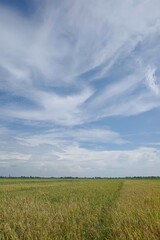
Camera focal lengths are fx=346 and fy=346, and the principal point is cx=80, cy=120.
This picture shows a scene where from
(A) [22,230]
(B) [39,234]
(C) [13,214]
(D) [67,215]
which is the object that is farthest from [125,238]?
(C) [13,214]

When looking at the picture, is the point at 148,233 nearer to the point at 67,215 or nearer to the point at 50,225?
the point at 50,225

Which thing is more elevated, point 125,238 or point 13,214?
point 13,214

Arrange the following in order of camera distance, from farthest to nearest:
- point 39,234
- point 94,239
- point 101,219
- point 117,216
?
point 101,219 < point 117,216 < point 94,239 < point 39,234

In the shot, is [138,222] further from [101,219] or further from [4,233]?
[4,233]

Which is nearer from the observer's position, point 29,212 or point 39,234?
point 39,234

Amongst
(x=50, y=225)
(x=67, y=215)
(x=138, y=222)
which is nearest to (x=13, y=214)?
(x=67, y=215)

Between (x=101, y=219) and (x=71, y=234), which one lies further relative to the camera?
(x=101, y=219)

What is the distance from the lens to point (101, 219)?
10852 mm

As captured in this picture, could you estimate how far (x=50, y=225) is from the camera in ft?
28.5

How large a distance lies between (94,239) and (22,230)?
5.64 ft

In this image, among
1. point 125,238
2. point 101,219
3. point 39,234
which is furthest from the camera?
point 101,219

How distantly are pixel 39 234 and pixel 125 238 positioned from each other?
1917 millimetres

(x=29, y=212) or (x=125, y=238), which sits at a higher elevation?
(x=29, y=212)

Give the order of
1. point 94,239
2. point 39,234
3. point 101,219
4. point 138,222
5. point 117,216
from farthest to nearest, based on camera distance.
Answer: point 101,219
point 117,216
point 138,222
point 94,239
point 39,234
